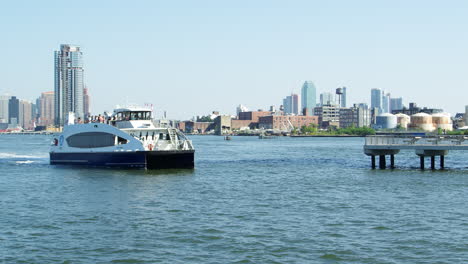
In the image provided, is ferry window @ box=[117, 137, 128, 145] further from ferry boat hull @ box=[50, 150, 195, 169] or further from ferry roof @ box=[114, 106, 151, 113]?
ferry roof @ box=[114, 106, 151, 113]

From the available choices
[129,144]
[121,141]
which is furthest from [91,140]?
[129,144]

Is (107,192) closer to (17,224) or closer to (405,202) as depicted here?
(17,224)

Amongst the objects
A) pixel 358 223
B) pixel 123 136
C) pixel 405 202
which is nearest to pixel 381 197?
pixel 405 202

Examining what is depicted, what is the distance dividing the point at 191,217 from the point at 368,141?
35546mm

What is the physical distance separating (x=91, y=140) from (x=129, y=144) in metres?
6.69

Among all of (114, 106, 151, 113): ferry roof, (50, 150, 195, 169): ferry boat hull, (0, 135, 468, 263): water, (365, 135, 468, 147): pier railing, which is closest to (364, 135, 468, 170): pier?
(365, 135, 468, 147): pier railing

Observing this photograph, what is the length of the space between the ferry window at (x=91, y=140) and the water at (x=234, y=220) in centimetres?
900

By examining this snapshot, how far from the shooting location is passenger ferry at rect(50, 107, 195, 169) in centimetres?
6147

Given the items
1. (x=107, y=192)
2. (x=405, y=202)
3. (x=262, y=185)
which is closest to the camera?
(x=405, y=202)

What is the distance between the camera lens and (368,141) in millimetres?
64688

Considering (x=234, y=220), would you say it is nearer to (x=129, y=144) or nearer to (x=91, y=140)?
(x=129, y=144)

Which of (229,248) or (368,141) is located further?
(368,141)

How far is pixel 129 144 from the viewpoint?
62.2 meters

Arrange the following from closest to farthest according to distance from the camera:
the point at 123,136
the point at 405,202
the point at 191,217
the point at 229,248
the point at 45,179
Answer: the point at 229,248 < the point at 191,217 < the point at 405,202 < the point at 45,179 < the point at 123,136
